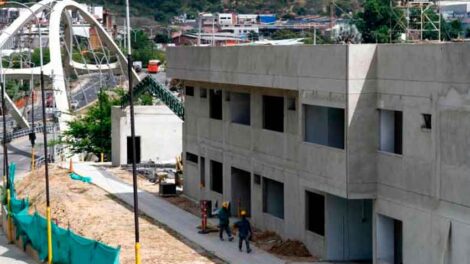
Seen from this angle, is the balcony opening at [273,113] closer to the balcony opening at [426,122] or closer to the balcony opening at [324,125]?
the balcony opening at [324,125]

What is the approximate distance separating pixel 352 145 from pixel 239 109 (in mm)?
11692

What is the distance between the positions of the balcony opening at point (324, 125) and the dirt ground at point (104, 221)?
4.59m

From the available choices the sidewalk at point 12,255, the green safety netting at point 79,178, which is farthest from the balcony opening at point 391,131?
the green safety netting at point 79,178

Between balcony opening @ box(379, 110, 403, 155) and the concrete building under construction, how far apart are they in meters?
0.03

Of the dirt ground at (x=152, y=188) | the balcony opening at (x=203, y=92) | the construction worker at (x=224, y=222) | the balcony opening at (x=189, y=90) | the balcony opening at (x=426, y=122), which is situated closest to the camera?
the balcony opening at (x=426, y=122)

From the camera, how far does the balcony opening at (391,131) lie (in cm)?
3133

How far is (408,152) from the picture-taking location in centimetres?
3041

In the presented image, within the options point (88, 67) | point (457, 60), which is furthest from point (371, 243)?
point (88, 67)

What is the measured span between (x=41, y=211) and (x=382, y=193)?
21.7 meters

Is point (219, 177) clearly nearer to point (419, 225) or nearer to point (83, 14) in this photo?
point (419, 225)

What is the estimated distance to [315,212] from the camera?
3531cm

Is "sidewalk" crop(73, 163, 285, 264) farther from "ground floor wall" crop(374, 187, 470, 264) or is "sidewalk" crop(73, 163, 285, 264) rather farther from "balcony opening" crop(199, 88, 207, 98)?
"balcony opening" crop(199, 88, 207, 98)

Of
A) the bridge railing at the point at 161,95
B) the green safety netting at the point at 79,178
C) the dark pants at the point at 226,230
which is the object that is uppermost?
the bridge railing at the point at 161,95

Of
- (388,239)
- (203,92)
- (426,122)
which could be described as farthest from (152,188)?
(426,122)
